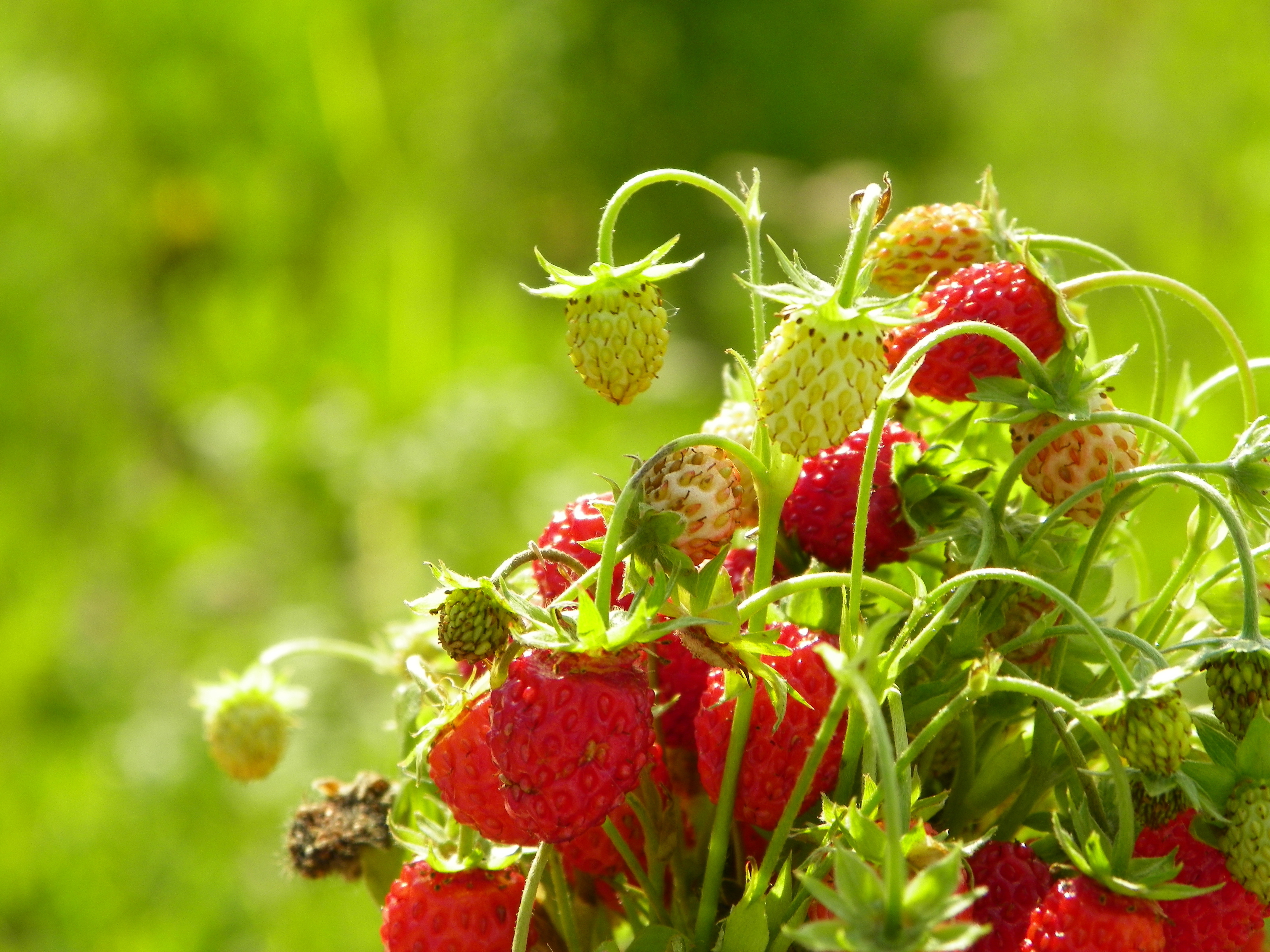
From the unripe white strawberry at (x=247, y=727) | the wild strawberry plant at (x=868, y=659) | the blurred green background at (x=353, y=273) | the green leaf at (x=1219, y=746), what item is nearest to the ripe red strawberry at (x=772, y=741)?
the wild strawberry plant at (x=868, y=659)

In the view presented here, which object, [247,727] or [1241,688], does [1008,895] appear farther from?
[247,727]

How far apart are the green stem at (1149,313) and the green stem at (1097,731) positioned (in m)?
0.14

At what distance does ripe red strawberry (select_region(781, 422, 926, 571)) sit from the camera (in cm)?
43

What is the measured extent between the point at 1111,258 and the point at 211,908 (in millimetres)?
1531

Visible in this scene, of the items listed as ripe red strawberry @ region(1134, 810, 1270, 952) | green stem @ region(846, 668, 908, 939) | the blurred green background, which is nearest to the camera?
green stem @ region(846, 668, 908, 939)

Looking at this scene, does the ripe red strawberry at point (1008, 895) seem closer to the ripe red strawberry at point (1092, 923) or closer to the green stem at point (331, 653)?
the ripe red strawberry at point (1092, 923)

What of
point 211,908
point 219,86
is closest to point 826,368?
point 211,908

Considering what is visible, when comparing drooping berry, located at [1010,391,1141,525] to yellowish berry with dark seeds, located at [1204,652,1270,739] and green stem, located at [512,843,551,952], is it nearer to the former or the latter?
yellowish berry with dark seeds, located at [1204,652,1270,739]

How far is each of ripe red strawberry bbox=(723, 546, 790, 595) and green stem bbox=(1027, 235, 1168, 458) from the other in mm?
127

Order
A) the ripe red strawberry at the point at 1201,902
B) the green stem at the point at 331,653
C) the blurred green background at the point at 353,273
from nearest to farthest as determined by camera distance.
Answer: the ripe red strawberry at the point at 1201,902, the green stem at the point at 331,653, the blurred green background at the point at 353,273

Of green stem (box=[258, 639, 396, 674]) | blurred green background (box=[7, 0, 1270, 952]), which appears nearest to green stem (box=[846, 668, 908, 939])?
green stem (box=[258, 639, 396, 674])

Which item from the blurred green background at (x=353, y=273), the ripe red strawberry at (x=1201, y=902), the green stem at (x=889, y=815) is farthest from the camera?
the blurred green background at (x=353, y=273)

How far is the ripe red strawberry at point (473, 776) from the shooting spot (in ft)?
1.28

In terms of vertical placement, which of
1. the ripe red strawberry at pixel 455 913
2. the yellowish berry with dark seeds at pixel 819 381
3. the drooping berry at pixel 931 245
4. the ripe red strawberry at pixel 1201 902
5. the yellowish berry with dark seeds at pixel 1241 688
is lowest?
the ripe red strawberry at pixel 1201 902
